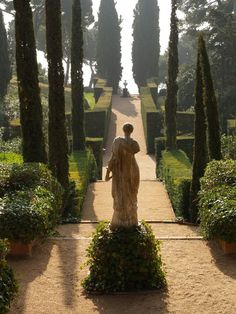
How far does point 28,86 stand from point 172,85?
33.9 ft

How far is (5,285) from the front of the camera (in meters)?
6.47

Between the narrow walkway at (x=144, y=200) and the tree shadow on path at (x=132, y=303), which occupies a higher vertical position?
the narrow walkway at (x=144, y=200)

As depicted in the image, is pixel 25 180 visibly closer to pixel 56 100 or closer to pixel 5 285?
pixel 56 100

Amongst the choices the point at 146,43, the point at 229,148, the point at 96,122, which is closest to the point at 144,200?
the point at 229,148

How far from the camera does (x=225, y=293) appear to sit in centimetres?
786

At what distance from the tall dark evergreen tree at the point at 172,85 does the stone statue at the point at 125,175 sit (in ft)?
50.6

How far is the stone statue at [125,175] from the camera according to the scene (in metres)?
7.88

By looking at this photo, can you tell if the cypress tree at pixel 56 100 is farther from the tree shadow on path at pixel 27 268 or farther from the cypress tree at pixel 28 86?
the tree shadow on path at pixel 27 268

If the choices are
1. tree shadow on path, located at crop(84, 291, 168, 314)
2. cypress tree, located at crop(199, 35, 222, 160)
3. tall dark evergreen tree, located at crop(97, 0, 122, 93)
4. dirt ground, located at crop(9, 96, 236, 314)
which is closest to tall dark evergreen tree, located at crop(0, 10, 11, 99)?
tall dark evergreen tree, located at crop(97, 0, 122, 93)

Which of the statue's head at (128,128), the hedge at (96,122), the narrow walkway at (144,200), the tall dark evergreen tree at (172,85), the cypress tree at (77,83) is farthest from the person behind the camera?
the hedge at (96,122)

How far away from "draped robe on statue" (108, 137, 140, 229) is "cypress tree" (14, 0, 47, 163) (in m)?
6.33

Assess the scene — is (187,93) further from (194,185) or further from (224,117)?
(194,185)

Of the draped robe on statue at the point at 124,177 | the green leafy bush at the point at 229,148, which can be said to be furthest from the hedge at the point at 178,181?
the draped robe on statue at the point at 124,177

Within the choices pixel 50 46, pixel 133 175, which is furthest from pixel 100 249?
pixel 50 46
